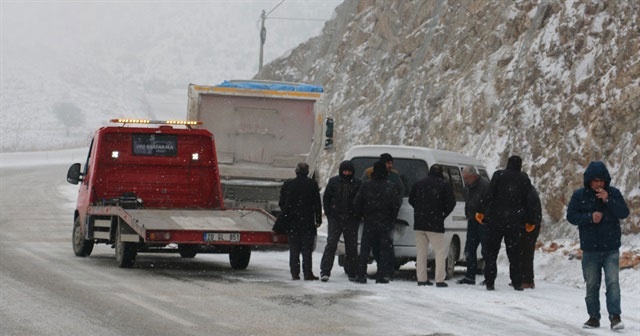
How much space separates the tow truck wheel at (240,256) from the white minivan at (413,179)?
149 centimetres

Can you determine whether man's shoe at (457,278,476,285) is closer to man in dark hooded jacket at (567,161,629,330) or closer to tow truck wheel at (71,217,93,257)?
man in dark hooded jacket at (567,161,629,330)

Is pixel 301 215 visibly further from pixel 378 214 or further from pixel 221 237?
pixel 221 237

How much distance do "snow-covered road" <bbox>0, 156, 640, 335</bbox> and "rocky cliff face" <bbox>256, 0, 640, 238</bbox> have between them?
490cm

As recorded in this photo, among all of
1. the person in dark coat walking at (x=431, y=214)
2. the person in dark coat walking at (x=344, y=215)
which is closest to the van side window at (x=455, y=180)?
the person in dark coat walking at (x=431, y=214)

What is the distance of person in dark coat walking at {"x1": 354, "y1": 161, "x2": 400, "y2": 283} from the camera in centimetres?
1602

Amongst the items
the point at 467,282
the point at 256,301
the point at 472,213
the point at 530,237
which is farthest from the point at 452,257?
the point at 256,301

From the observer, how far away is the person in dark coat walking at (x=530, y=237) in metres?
16.1

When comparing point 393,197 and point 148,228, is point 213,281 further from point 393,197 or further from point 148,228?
point 393,197

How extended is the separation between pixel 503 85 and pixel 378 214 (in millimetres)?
15097

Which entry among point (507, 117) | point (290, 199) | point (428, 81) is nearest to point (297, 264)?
point (290, 199)

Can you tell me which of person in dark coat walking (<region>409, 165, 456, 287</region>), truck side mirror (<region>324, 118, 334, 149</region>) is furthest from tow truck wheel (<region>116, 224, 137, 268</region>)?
truck side mirror (<region>324, 118, 334, 149</region>)

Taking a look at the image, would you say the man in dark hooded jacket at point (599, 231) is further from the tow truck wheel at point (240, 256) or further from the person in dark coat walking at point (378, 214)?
the tow truck wheel at point (240, 256)

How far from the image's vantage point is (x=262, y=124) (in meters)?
24.1

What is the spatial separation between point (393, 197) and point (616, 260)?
466 centimetres
